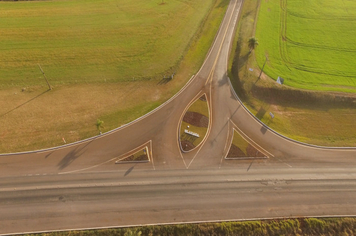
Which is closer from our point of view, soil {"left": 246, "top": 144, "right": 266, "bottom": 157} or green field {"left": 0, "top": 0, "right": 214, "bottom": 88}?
soil {"left": 246, "top": 144, "right": 266, "bottom": 157}

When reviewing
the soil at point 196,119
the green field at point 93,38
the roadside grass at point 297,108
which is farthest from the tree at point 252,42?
the soil at point 196,119

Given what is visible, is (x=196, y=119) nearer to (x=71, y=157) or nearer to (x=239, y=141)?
(x=239, y=141)

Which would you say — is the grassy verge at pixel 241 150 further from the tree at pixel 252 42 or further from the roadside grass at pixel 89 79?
the tree at pixel 252 42

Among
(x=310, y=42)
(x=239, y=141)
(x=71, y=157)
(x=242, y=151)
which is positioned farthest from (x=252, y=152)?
(x=310, y=42)

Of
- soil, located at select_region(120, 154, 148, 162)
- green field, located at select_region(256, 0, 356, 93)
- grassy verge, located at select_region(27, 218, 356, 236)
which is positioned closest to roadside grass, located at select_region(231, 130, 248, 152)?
grassy verge, located at select_region(27, 218, 356, 236)

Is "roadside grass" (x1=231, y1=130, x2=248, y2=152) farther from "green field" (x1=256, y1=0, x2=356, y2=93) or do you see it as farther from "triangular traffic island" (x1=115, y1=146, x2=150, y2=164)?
"green field" (x1=256, y1=0, x2=356, y2=93)

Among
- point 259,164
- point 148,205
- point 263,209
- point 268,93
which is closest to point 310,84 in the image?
point 268,93

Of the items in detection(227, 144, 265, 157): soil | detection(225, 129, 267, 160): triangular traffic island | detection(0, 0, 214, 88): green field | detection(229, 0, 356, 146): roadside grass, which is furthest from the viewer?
detection(0, 0, 214, 88): green field

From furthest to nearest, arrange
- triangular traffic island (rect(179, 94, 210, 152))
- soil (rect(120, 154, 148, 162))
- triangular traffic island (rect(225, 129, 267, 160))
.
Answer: triangular traffic island (rect(179, 94, 210, 152))
triangular traffic island (rect(225, 129, 267, 160))
soil (rect(120, 154, 148, 162))
